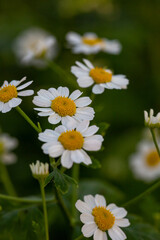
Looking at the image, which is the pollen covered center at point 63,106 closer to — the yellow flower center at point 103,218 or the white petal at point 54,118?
the white petal at point 54,118

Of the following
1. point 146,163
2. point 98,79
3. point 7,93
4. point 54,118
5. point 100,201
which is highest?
point 7,93

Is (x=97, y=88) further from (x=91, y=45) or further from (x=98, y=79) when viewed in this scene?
(x=91, y=45)

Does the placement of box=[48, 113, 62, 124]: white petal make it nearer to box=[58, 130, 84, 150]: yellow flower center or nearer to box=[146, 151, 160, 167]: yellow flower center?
box=[58, 130, 84, 150]: yellow flower center

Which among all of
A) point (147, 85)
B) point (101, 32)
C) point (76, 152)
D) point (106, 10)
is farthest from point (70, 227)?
point (106, 10)

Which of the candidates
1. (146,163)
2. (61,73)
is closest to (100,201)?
(61,73)

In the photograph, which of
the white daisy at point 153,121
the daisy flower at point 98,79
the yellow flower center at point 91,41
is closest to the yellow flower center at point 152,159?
the yellow flower center at point 91,41

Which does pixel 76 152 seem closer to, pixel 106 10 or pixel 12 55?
pixel 12 55

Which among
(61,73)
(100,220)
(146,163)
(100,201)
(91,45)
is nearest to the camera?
(100,220)
